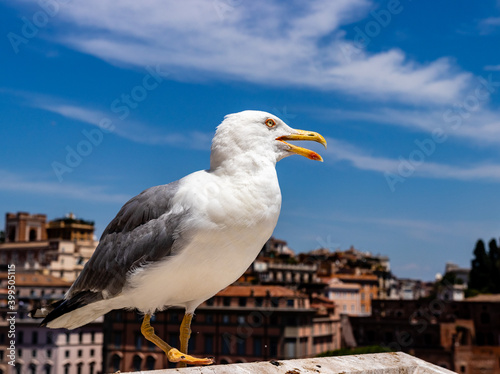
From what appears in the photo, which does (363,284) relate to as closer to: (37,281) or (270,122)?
(37,281)

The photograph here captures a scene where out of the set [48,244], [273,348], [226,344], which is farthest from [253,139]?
[48,244]

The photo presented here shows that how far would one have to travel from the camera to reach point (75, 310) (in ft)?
10.9

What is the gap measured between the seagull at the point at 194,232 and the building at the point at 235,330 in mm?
38742

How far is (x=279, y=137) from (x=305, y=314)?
133ft

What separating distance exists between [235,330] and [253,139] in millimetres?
40436

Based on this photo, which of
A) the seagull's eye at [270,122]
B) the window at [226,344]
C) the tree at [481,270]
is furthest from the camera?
the tree at [481,270]

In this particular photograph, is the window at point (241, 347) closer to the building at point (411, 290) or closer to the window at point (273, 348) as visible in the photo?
the window at point (273, 348)

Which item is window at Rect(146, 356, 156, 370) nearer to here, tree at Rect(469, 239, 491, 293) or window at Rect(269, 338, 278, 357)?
window at Rect(269, 338, 278, 357)

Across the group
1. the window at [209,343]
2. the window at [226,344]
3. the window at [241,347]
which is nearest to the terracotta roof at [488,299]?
the window at [241,347]

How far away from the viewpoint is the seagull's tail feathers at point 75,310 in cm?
329

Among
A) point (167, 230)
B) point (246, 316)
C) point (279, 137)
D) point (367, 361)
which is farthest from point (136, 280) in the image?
point (246, 316)

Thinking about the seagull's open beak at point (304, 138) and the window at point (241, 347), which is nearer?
the seagull's open beak at point (304, 138)

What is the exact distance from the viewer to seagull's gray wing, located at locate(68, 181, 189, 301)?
3096 mm

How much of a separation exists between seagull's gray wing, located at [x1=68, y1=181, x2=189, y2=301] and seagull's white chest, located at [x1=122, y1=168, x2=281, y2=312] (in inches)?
2.8
